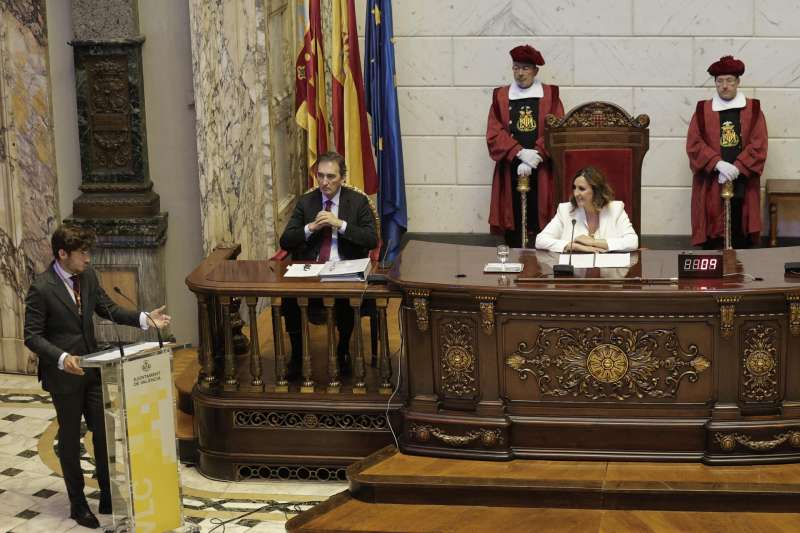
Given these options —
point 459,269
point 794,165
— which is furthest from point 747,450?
point 794,165

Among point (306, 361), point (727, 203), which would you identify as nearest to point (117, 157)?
point (306, 361)

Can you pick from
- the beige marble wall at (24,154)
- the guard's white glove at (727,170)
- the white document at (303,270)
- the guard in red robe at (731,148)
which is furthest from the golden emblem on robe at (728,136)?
the beige marble wall at (24,154)

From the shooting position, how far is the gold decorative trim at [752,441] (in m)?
6.05

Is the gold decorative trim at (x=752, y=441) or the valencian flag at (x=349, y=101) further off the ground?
the valencian flag at (x=349, y=101)

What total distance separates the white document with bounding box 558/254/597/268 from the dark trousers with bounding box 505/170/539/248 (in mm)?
2697

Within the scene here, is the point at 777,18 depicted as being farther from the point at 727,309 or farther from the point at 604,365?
the point at 604,365

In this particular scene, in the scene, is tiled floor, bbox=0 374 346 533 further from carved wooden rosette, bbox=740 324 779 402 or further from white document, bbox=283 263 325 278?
carved wooden rosette, bbox=740 324 779 402

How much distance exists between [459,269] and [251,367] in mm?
1085

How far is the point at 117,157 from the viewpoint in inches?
319

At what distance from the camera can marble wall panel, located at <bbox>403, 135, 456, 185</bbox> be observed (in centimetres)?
1030

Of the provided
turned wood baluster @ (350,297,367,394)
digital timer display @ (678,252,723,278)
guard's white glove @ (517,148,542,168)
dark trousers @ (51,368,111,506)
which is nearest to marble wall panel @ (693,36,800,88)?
guard's white glove @ (517,148,542,168)

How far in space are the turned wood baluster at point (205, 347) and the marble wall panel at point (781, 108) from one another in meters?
4.90

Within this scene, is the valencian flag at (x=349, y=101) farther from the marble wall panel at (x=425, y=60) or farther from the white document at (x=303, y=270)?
the white document at (x=303, y=270)

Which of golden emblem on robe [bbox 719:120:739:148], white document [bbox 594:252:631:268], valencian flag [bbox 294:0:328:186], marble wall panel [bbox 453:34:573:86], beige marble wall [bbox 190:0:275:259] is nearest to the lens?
white document [bbox 594:252:631:268]
